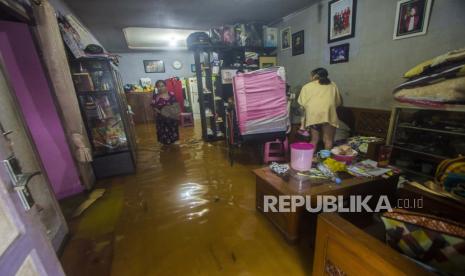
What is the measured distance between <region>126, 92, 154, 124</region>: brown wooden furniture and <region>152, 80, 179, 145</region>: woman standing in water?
110 inches

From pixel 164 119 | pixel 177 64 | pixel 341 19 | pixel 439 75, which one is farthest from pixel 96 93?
pixel 177 64

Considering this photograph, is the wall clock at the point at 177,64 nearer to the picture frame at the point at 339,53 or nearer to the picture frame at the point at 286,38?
the picture frame at the point at 286,38

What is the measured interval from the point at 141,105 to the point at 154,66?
55.9 inches

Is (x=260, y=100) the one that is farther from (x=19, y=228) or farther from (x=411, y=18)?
(x=19, y=228)

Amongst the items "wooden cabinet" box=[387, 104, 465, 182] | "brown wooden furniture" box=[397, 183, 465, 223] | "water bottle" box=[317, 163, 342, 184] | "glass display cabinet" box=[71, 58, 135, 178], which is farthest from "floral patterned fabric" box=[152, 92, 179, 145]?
"brown wooden furniture" box=[397, 183, 465, 223]

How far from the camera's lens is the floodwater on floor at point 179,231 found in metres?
1.31

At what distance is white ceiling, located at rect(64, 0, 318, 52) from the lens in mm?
2701

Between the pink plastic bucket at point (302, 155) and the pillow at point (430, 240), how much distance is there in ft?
2.66

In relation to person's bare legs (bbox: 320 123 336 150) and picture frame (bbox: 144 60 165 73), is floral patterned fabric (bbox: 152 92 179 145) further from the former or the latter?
picture frame (bbox: 144 60 165 73)

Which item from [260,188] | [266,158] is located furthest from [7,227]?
[266,158]

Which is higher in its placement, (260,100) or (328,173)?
(260,100)

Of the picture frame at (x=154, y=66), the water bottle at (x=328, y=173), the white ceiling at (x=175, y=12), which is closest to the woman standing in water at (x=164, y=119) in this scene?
the white ceiling at (x=175, y=12)

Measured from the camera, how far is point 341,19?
2.63m

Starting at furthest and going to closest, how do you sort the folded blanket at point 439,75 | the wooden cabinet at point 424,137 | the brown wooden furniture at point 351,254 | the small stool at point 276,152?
the small stool at point 276,152
the wooden cabinet at point 424,137
the folded blanket at point 439,75
the brown wooden furniture at point 351,254
